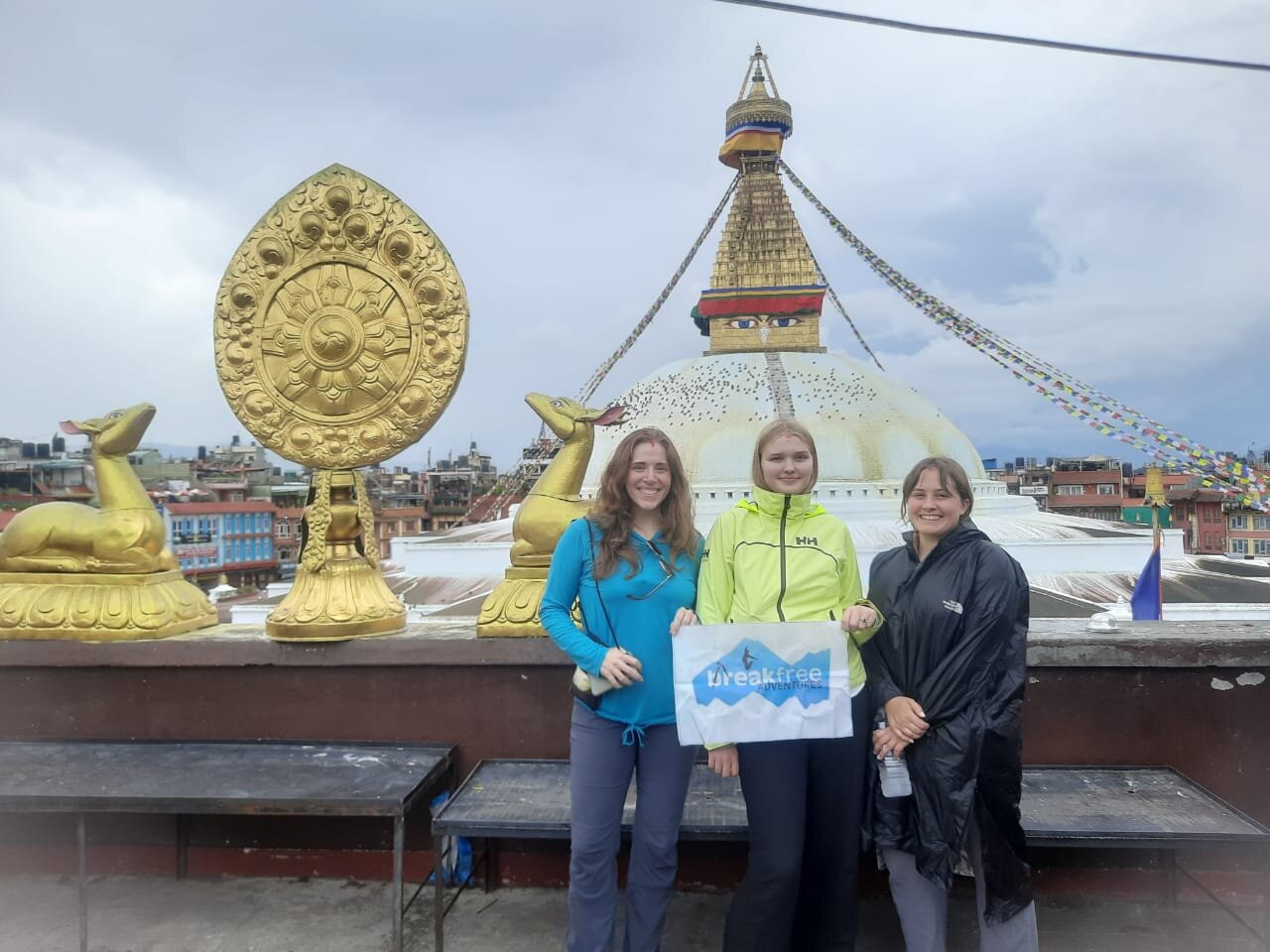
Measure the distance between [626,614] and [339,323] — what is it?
6.07 ft

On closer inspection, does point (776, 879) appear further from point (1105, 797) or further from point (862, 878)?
point (1105, 797)

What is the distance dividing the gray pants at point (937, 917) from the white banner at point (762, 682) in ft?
A: 1.38

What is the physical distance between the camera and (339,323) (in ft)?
10.5

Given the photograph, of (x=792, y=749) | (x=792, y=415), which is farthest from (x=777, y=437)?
(x=792, y=415)

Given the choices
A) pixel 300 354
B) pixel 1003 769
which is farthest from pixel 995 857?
pixel 300 354

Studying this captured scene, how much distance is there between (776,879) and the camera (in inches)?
80.0

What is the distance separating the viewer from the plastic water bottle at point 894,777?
6.70 ft

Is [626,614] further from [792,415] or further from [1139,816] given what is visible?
[792,415]

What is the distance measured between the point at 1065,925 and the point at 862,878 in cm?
65

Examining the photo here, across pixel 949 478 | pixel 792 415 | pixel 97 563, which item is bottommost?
pixel 97 563

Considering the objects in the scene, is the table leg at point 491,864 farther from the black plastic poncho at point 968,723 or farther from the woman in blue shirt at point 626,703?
the black plastic poncho at point 968,723

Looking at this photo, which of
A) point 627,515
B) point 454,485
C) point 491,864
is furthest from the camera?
point 454,485

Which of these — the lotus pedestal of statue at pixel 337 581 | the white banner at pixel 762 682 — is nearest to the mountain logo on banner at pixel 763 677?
the white banner at pixel 762 682

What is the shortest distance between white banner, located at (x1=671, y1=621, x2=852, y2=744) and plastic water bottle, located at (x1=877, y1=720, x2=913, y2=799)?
0.15m
